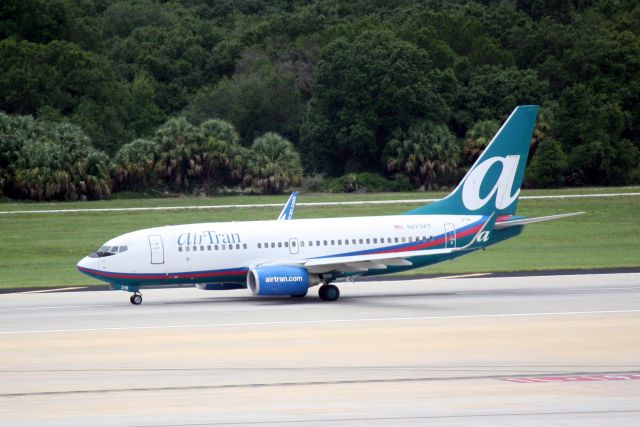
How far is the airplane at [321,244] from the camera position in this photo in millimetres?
41719

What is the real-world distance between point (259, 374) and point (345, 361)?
2.54 meters

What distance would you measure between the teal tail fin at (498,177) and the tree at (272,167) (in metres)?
49.5

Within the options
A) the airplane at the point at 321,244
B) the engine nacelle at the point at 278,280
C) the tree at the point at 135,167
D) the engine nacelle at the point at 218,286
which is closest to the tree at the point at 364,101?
the tree at the point at 135,167

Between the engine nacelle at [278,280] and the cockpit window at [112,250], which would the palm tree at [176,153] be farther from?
the engine nacelle at [278,280]

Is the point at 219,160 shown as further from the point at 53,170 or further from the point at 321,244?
the point at 321,244

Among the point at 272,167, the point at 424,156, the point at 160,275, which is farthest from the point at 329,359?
the point at 424,156

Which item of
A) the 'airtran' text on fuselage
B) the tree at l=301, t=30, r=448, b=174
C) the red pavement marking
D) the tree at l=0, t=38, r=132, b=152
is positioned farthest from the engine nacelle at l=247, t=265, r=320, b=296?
the tree at l=0, t=38, r=132, b=152

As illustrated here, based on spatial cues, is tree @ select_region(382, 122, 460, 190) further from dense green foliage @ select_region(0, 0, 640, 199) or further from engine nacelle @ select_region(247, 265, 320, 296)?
engine nacelle @ select_region(247, 265, 320, 296)

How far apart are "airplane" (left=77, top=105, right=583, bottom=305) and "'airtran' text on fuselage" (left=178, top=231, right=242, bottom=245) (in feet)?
0.12

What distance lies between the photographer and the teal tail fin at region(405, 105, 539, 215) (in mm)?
45562

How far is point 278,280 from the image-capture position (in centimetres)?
4122

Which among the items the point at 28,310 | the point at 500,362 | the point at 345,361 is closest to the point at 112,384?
the point at 345,361

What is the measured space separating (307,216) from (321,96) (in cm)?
3057

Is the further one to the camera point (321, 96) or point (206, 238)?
point (321, 96)
